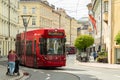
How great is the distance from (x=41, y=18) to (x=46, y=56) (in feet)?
325

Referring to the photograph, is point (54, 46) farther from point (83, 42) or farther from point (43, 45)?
point (83, 42)

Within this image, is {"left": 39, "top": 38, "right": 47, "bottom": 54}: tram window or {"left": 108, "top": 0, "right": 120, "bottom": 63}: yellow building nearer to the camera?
{"left": 39, "top": 38, "right": 47, "bottom": 54}: tram window

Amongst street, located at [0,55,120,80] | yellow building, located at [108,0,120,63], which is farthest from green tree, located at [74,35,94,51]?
street, located at [0,55,120,80]

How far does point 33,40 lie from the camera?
130ft

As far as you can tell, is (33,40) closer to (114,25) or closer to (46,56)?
(46,56)

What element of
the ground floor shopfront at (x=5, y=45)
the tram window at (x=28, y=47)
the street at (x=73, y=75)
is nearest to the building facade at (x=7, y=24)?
the ground floor shopfront at (x=5, y=45)

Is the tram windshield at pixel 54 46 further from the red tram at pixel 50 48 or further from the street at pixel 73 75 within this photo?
the street at pixel 73 75

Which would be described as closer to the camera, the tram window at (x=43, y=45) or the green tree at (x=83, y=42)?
the tram window at (x=43, y=45)

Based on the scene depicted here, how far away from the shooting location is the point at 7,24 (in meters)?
85.7

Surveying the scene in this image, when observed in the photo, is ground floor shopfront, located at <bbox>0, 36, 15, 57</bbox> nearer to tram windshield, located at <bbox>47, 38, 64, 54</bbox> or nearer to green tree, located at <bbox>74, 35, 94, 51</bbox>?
green tree, located at <bbox>74, 35, 94, 51</bbox>

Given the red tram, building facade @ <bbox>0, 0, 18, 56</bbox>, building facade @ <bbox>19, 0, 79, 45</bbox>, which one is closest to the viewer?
the red tram

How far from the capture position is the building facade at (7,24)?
78938mm

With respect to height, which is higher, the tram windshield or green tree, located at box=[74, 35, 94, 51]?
green tree, located at box=[74, 35, 94, 51]

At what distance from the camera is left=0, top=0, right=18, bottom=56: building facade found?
259 feet
